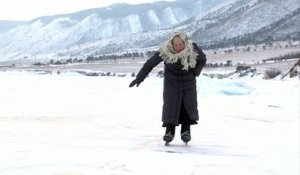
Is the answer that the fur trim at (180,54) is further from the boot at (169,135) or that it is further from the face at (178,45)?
the boot at (169,135)

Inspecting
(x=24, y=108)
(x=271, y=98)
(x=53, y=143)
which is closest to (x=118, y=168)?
(x=53, y=143)

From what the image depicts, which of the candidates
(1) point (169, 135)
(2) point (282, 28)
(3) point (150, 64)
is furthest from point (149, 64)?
(2) point (282, 28)

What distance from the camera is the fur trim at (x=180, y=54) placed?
22.1 ft

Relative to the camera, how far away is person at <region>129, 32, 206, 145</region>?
6.76 m

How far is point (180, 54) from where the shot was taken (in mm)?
6730

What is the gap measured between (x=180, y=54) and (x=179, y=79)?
30cm

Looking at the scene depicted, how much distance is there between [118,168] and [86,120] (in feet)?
16.7

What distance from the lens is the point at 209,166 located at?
540cm

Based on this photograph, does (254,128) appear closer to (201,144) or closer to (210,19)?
(201,144)

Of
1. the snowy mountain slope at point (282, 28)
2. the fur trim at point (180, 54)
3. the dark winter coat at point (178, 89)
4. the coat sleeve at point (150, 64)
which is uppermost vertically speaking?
the snowy mountain slope at point (282, 28)

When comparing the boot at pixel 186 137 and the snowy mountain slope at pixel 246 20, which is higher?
the snowy mountain slope at pixel 246 20

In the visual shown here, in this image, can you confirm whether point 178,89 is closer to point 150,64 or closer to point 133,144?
point 150,64

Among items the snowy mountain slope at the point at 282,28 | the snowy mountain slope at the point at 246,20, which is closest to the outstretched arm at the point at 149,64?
the snowy mountain slope at the point at 282,28

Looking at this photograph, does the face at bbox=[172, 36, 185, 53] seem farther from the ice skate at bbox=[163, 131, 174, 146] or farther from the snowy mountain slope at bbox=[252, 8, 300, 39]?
the snowy mountain slope at bbox=[252, 8, 300, 39]
